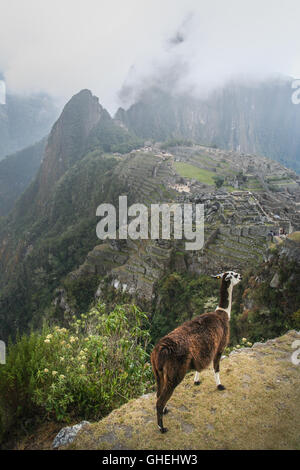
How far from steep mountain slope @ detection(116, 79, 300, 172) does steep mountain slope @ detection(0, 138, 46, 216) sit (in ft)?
192

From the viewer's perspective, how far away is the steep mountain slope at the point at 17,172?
448 ft

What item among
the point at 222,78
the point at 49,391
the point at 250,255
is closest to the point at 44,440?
the point at 49,391

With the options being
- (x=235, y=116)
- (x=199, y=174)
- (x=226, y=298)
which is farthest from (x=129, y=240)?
(x=235, y=116)

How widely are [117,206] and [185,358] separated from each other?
39103mm

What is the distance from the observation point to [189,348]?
3.12 m

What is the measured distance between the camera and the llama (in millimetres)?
2943

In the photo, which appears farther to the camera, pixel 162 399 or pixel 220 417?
pixel 220 417

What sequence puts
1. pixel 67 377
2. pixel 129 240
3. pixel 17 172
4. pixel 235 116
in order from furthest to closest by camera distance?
pixel 17 172, pixel 235 116, pixel 129 240, pixel 67 377

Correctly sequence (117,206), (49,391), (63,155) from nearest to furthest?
(49,391) → (117,206) → (63,155)

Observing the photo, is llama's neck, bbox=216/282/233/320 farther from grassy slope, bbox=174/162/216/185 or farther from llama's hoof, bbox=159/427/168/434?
grassy slope, bbox=174/162/216/185

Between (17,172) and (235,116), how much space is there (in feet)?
372

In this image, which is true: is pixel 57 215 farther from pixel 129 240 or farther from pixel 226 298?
pixel 226 298
